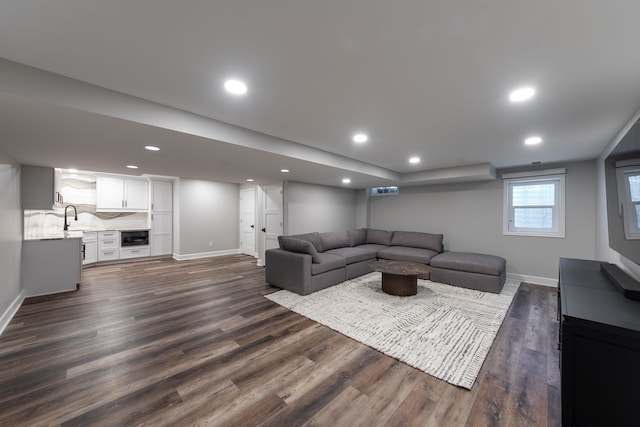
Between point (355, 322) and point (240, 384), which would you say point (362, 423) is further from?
point (355, 322)

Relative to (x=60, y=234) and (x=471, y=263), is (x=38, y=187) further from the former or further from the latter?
(x=471, y=263)

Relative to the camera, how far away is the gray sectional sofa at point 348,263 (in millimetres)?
3977

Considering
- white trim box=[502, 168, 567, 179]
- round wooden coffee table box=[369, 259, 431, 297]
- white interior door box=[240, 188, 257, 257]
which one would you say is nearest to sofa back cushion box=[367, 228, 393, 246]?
round wooden coffee table box=[369, 259, 431, 297]

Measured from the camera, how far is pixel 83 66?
1.56 metres

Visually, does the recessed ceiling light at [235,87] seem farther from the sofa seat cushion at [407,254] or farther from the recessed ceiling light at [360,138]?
the sofa seat cushion at [407,254]

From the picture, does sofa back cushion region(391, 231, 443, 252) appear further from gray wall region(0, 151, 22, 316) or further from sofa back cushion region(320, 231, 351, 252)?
gray wall region(0, 151, 22, 316)

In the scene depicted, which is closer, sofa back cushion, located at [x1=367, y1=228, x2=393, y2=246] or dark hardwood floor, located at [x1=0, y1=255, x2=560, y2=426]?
dark hardwood floor, located at [x1=0, y1=255, x2=560, y2=426]

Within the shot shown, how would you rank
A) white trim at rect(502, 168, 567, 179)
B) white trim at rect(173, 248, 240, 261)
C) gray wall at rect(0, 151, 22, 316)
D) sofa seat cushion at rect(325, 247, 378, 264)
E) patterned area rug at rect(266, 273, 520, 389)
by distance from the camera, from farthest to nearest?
white trim at rect(173, 248, 240, 261)
sofa seat cushion at rect(325, 247, 378, 264)
white trim at rect(502, 168, 567, 179)
gray wall at rect(0, 151, 22, 316)
patterned area rug at rect(266, 273, 520, 389)

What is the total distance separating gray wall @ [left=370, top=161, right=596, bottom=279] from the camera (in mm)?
4168

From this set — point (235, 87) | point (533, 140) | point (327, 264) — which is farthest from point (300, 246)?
point (533, 140)

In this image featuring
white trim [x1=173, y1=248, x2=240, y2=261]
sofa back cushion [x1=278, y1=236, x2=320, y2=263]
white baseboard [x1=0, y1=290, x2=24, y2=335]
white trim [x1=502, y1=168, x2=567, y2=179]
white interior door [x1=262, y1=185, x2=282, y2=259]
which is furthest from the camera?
white trim [x1=173, y1=248, x2=240, y2=261]

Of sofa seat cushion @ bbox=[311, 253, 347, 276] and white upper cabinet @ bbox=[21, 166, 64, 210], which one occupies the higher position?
white upper cabinet @ bbox=[21, 166, 64, 210]

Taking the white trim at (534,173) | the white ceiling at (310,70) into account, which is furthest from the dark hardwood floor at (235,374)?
the white trim at (534,173)

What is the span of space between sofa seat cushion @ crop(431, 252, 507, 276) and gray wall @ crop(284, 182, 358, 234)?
2.82 meters
